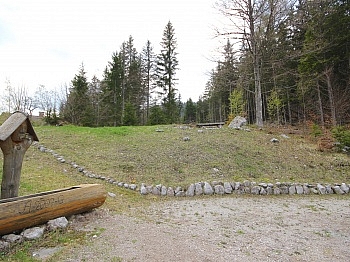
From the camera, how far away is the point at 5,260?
2633 mm

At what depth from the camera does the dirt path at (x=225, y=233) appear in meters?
2.91

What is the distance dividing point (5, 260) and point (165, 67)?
2335cm

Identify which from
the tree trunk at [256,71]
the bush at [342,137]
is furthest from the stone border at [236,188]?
the tree trunk at [256,71]

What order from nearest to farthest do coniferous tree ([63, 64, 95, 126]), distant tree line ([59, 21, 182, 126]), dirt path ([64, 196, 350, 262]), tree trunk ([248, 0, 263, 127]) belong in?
dirt path ([64, 196, 350, 262])
tree trunk ([248, 0, 263, 127])
coniferous tree ([63, 64, 95, 126])
distant tree line ([59, 21, 182, 126])

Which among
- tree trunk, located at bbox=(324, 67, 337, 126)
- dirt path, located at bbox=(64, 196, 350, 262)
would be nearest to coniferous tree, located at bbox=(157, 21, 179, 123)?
tree trunk, located at bbox=(324, 67, 337, 126)

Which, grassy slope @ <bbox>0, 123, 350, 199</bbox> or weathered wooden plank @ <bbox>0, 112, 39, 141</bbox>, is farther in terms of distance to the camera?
grassy slope @ <bbox>0, 123, 350, 199</bbox>

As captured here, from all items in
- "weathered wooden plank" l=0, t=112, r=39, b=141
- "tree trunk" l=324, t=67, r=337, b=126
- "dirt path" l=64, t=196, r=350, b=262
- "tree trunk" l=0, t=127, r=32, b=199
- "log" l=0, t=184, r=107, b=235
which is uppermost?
"tree trunk" l=324, t=67, r=337, b=126

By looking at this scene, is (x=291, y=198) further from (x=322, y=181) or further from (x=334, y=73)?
(x=334, y=73)

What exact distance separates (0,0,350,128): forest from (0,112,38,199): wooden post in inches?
466

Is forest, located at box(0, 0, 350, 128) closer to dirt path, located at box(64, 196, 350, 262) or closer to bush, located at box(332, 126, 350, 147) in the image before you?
bush, located at box(332, 126, 350, 147)

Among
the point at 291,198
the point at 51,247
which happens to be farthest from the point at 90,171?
the point at 291,198

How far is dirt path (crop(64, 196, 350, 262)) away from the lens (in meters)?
2.91

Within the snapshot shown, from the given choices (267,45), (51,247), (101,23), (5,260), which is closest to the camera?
(5,260)

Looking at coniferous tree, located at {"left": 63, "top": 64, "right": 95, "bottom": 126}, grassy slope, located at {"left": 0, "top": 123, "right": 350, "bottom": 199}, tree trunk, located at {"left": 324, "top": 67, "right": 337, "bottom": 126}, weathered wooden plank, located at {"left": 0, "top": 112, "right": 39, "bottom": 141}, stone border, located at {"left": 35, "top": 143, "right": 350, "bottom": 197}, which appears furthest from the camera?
coniferous tree, located at {"left": 63, "top": 64, "right": 95, "bottom": 126}
